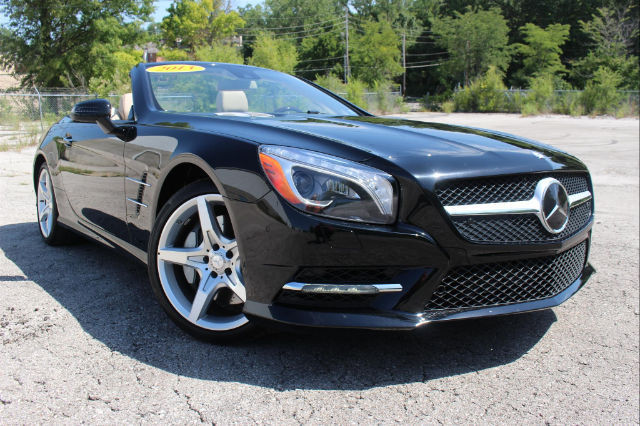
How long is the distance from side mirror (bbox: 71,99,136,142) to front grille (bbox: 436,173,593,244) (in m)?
1.76

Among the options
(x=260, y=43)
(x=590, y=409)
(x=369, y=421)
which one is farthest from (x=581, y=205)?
(x=260, y=43)

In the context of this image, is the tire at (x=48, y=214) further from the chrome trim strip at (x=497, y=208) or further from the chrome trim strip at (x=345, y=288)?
the chrome trim strip at (x=497, y=208)

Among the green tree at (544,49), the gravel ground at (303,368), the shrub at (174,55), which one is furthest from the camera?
the green tree at (544,49)

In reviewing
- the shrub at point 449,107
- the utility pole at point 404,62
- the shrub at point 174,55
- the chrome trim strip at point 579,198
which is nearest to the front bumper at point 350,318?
the chrome trim strip at point 579,198

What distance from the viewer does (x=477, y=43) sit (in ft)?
210

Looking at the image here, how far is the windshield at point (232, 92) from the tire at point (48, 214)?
54.5 inches

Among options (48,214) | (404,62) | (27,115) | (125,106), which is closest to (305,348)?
(125,106)

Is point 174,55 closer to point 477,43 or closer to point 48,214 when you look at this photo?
point 477,43

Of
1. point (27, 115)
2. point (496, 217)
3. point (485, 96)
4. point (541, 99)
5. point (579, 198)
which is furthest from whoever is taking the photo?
point (485, 96)

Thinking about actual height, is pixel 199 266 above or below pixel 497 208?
below

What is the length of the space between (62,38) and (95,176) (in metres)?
40.0

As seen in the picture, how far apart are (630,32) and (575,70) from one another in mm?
7816

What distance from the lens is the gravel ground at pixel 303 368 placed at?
1.98 m

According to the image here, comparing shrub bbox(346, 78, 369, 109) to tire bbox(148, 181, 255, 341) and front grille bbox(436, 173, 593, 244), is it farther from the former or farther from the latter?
front grille bbox(436, 173, 593, 244)
